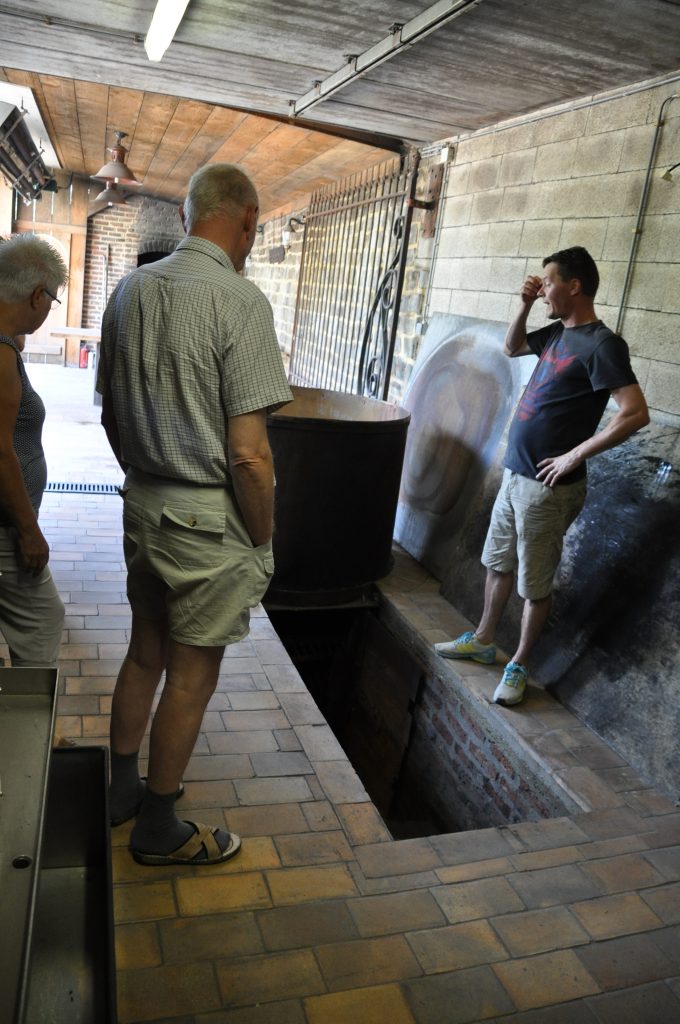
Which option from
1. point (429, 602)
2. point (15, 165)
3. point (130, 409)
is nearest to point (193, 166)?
point (15, 165)

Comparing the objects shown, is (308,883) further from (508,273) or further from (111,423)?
(508,273)

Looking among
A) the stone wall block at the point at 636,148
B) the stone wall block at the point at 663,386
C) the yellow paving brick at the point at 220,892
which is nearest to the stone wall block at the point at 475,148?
the stone wall block at the point at 636,148

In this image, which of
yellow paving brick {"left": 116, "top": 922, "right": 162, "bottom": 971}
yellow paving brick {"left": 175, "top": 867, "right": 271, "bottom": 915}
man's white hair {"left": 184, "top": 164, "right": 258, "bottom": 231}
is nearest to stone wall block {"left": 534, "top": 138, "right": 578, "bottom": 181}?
man's white hair {"left": 184, "top": 164, "right": 258, "bottom": 231}

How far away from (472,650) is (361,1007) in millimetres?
1959

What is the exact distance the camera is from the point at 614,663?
10.5 feet

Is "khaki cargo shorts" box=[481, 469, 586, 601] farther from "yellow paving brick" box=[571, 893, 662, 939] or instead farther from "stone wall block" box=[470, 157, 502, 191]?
"stone wall block" box=[470, 157, 502, 191]

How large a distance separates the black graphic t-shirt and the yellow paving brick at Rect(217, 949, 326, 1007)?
196 centimetres

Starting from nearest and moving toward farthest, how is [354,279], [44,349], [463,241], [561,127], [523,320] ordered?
1. [523,320]
2. [561,127]
3. [463,241]
4. [354,279]
5. [44,349]

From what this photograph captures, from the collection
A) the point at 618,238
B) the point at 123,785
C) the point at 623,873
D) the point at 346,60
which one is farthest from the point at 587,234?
the point at 123,785

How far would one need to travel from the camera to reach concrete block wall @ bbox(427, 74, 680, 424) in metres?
3.44

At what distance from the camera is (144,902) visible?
6.49 ft

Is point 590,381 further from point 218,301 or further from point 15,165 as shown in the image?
point 15,165

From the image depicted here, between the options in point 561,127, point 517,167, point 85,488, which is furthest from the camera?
point 85,488

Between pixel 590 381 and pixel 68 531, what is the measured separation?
3.19 meters
